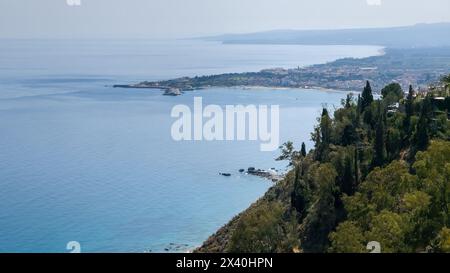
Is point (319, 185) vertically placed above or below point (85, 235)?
above

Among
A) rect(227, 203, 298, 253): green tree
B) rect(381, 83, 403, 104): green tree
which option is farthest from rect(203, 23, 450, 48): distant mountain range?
rect(227, 203, 298, 253): green tree

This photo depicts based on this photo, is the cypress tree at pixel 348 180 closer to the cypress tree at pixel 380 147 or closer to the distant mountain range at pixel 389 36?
the cypress tree at pixel 380 147

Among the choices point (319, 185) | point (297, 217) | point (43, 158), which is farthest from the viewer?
point (43, 158)

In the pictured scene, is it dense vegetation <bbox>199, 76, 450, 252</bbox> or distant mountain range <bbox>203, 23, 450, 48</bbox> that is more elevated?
distant mountain range <bbox>203, 23, 450, 48</bbox>

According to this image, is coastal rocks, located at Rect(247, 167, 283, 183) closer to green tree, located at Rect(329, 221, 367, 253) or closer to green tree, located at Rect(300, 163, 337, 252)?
green tree, located at Rect(300, 163, 337, 252)

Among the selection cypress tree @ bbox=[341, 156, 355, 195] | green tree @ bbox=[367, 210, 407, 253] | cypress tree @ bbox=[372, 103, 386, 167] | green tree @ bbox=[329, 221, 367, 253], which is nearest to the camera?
green tree @ bbox=[367, 210, 407, 253]

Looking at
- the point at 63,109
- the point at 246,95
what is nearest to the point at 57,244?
the point at 63,109

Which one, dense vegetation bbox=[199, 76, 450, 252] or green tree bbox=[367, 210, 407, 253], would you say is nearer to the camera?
green tree bbox=[367, 210, 407, 253]
